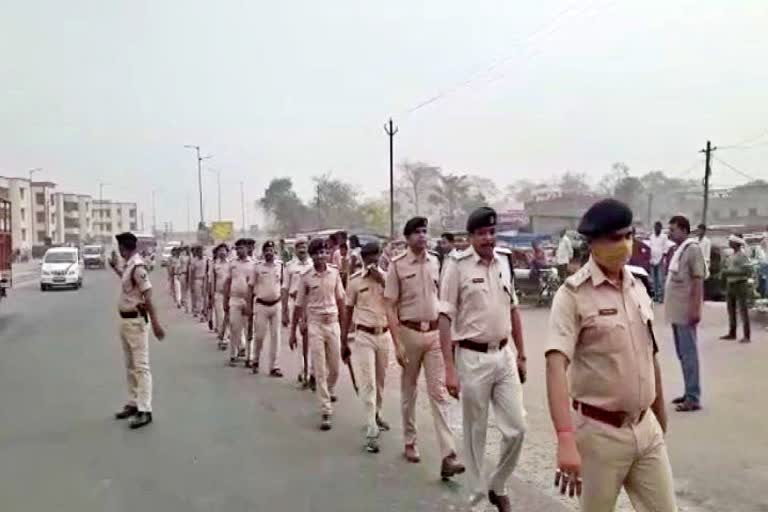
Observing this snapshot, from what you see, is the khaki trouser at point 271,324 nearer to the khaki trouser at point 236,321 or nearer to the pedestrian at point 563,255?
the khaki trouser at point 236,321

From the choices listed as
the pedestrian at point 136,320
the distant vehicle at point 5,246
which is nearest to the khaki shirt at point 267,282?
the pedestrian at point 136,320

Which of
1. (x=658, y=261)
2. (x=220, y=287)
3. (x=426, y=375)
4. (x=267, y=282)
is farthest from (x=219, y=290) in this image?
(x=658, y=261)

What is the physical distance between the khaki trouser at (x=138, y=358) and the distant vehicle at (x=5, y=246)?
558 inches

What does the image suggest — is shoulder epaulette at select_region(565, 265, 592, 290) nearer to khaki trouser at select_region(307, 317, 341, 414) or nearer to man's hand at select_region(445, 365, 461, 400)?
man's hand at select_region(445, 365, 461, 400)

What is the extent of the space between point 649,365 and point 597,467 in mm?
492

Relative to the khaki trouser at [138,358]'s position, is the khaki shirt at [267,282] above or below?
above

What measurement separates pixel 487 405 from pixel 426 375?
131 centimetres

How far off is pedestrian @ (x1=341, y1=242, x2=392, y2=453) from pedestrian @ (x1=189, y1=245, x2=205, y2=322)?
12.0 meters

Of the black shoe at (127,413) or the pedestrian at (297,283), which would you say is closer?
the black shoe at (127,413)

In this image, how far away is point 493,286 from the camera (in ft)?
17.7

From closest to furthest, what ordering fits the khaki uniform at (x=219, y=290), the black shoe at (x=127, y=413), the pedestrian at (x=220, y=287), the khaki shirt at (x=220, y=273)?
the black shoe at (x=127, y=413), the khaki shirt at (x=220, y=273), the khaki uniform at (x=219, y=290), the pedestrian at (x=220, y=287)

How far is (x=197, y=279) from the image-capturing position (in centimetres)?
1991

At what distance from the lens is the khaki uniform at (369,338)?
23.6 ft

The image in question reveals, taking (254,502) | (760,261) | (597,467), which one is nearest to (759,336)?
(760,261)
